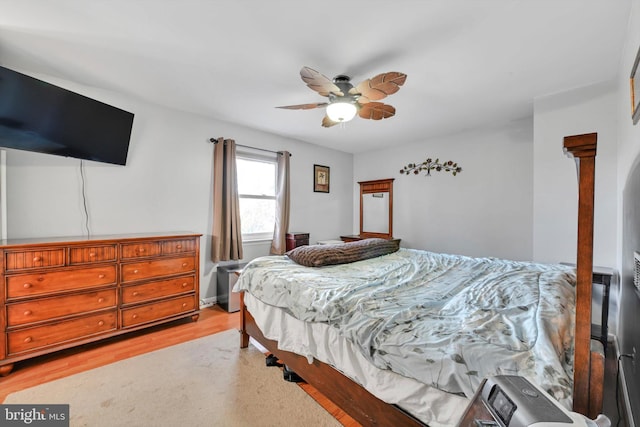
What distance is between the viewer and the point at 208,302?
348 centimetres

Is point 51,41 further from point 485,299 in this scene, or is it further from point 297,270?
point 485,299

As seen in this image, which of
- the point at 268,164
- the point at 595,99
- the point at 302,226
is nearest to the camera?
the point at 595,99

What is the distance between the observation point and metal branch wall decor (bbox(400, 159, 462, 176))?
3990 mm

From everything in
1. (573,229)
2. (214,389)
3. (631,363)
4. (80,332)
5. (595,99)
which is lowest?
(214,389)

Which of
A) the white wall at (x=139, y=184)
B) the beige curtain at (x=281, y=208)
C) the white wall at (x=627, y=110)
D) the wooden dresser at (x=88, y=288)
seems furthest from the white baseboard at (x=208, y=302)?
the white wall at (x=627, y=110)

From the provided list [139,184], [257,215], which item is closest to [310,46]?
[139,184]

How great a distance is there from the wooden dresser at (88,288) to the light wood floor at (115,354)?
0.12 meters

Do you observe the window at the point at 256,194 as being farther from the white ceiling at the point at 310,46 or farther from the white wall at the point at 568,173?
the white wall at the point at 568,173

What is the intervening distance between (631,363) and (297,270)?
6.71 ft

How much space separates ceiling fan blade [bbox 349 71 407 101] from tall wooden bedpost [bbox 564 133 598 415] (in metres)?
1.27

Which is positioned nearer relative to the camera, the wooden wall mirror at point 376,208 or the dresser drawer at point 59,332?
the dresser drawer at point 59,332

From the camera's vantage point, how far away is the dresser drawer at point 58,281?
199 centimetres

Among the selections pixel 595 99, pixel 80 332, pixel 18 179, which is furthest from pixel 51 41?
pixel 595 99

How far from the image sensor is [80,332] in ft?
7.40
